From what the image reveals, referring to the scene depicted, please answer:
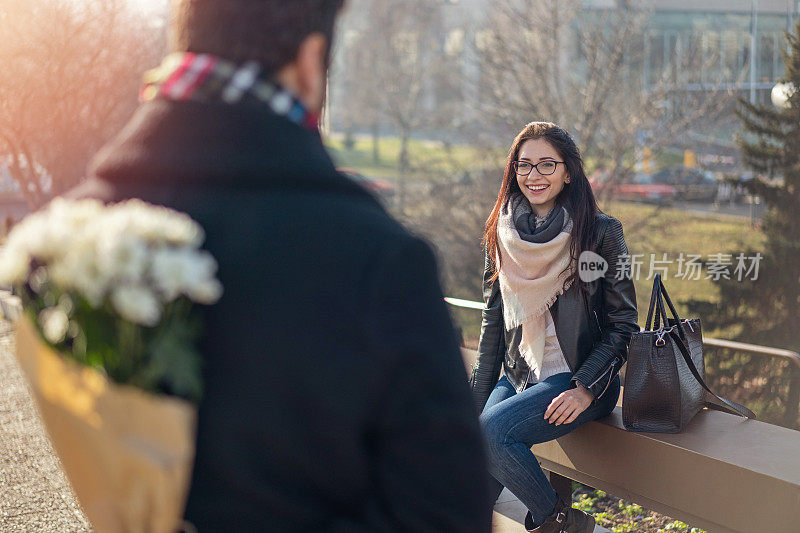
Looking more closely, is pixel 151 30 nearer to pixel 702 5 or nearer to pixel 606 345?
pixel 606 345

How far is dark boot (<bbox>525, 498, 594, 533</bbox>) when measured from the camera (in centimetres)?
368

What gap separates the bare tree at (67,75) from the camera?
10594mm

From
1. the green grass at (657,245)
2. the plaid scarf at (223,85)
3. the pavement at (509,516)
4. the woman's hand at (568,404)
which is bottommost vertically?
the green grass at (657,245)

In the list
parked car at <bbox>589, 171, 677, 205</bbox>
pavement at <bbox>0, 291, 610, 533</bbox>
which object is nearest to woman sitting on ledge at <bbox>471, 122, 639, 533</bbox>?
pavement at <bbox>0, 291, 610, 533</bbox>

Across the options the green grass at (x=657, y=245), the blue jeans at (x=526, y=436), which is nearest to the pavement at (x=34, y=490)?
the blue jeans at (x=526, y=436)

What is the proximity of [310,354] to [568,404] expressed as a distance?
2.66m

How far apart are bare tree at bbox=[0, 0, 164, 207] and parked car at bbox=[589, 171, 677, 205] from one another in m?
8.84

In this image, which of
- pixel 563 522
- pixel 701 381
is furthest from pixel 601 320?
pixel 563 522

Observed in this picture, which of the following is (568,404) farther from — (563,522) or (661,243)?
(661,243)

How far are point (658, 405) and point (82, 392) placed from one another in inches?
117

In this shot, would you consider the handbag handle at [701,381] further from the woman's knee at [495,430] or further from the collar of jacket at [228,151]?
the collar of jacket at [228,151]

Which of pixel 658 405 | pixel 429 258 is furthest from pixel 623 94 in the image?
pixel 429 258

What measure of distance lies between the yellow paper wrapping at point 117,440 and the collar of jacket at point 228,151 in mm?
318

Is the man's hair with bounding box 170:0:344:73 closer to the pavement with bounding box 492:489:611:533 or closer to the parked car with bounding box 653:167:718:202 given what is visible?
the pavement with bounding box 492:489:611:533
